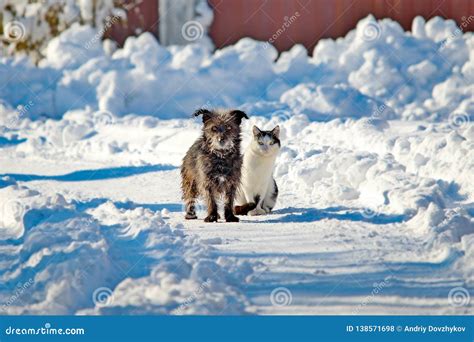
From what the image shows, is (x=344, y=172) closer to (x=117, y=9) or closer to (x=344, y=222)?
(x=344, y=222)

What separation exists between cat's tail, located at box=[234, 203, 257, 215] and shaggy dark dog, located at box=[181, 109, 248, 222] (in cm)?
35

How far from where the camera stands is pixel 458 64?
11883 millimetres

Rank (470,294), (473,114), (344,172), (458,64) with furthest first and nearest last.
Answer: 1. (458,64)
2. (473,114)
3. (344,172)
4. (470,294)

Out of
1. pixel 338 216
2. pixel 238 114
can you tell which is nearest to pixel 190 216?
pixel 238 114

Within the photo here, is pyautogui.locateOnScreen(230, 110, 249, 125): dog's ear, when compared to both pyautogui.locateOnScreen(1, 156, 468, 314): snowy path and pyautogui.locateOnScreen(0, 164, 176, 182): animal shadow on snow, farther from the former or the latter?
pyautogui.locateOnScreen(0, 164, 176, 182): animal shadow on snow

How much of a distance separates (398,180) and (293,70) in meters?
6.33

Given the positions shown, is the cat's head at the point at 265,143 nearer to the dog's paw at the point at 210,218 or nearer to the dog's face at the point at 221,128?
the dog's face at the point at 221,128

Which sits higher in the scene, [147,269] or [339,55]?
[339,55]

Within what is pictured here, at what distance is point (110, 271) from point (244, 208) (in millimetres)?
1926

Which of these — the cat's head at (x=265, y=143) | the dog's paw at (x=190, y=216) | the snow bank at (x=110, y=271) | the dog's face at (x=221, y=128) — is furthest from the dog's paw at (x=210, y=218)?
the cat's head at (x=265, y=143)

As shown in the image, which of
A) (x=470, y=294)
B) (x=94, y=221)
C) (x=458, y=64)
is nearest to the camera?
(x=470, y=294)

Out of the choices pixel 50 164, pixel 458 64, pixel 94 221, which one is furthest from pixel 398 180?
pixel 458 64

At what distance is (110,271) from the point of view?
4.45 metres

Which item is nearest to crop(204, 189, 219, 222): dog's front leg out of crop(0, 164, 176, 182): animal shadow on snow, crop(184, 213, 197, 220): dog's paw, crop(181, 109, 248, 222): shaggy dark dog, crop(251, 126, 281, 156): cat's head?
crop(181, 109, 248, 222): shaggy dark dog
